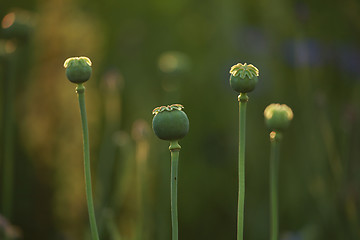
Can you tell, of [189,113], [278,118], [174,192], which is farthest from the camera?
[189,113]

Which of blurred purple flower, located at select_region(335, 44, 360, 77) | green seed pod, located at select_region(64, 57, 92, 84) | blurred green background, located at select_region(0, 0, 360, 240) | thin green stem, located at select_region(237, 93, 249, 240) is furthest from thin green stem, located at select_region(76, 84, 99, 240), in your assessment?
blurred purple flower, located at select_region(335, 44, 360, 77)

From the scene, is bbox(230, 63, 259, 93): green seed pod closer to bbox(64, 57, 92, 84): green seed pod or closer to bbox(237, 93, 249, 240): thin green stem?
bbox(237, 93, 249, 240): thin green stem

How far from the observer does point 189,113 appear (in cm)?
177

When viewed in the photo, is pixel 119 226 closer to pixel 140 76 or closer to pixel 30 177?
pixel 30 177

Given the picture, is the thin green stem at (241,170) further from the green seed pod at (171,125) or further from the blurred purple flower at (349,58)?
the blurred purple flower at (349,58)

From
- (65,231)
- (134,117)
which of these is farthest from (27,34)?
(134,117)

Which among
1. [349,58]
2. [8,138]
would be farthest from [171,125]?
[349,58]

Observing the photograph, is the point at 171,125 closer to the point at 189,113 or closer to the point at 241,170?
the point at 241,170

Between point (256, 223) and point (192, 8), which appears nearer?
point (256, 223)

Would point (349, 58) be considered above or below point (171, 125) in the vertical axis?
above

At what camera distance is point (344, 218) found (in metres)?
1.12

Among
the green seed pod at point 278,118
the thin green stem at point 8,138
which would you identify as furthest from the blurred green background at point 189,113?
the green seed pod at point 278,118

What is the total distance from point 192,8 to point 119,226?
4.91 ft

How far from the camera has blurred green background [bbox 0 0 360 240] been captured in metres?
1.10
